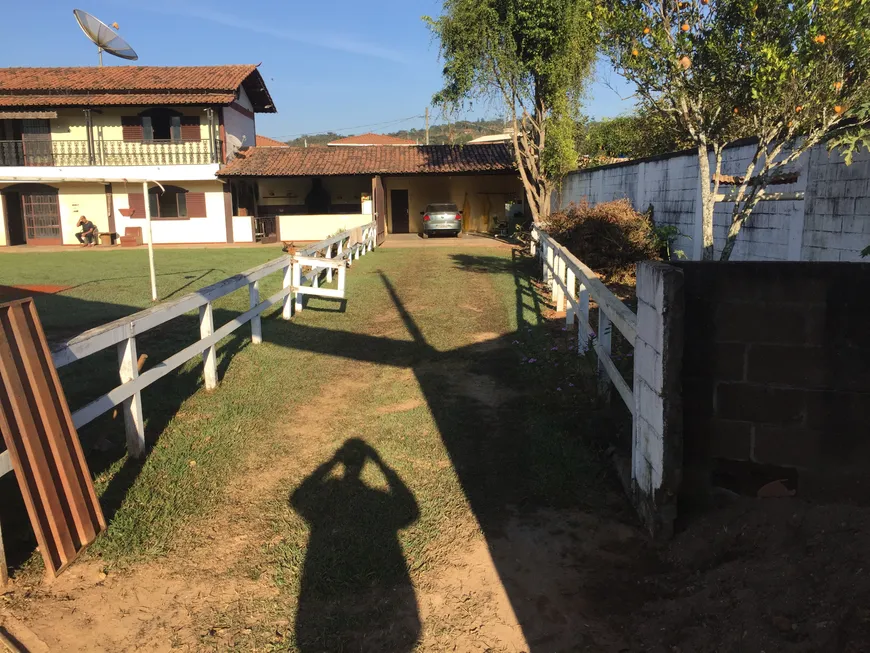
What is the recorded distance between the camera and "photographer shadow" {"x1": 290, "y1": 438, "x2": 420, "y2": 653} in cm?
291

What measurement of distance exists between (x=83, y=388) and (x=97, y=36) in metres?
27.4

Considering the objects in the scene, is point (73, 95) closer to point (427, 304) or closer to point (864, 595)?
point (427, 304)

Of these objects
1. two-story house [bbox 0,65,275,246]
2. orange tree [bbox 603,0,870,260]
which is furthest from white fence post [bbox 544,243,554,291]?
two-story house [bbox 0,65,275,246]

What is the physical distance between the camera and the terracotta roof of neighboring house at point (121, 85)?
28.5m

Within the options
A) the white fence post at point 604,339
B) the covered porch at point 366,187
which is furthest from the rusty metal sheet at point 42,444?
the covered porch at point 366,187

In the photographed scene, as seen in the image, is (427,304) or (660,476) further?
(427,304)

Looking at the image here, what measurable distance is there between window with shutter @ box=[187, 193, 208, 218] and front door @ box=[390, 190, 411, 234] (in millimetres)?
9155

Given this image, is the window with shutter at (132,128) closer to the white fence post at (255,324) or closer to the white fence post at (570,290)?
the white fence post at (255,324)

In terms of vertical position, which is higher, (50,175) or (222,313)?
(50,175)

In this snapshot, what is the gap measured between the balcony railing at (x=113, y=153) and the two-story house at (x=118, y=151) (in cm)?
4

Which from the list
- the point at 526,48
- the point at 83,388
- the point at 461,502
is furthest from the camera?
the point at 526,48

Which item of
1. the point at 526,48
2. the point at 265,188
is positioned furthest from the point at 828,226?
the point at 265,188

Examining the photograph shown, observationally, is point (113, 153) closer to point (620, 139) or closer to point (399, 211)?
point (399, 211)

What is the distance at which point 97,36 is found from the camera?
2830cm
